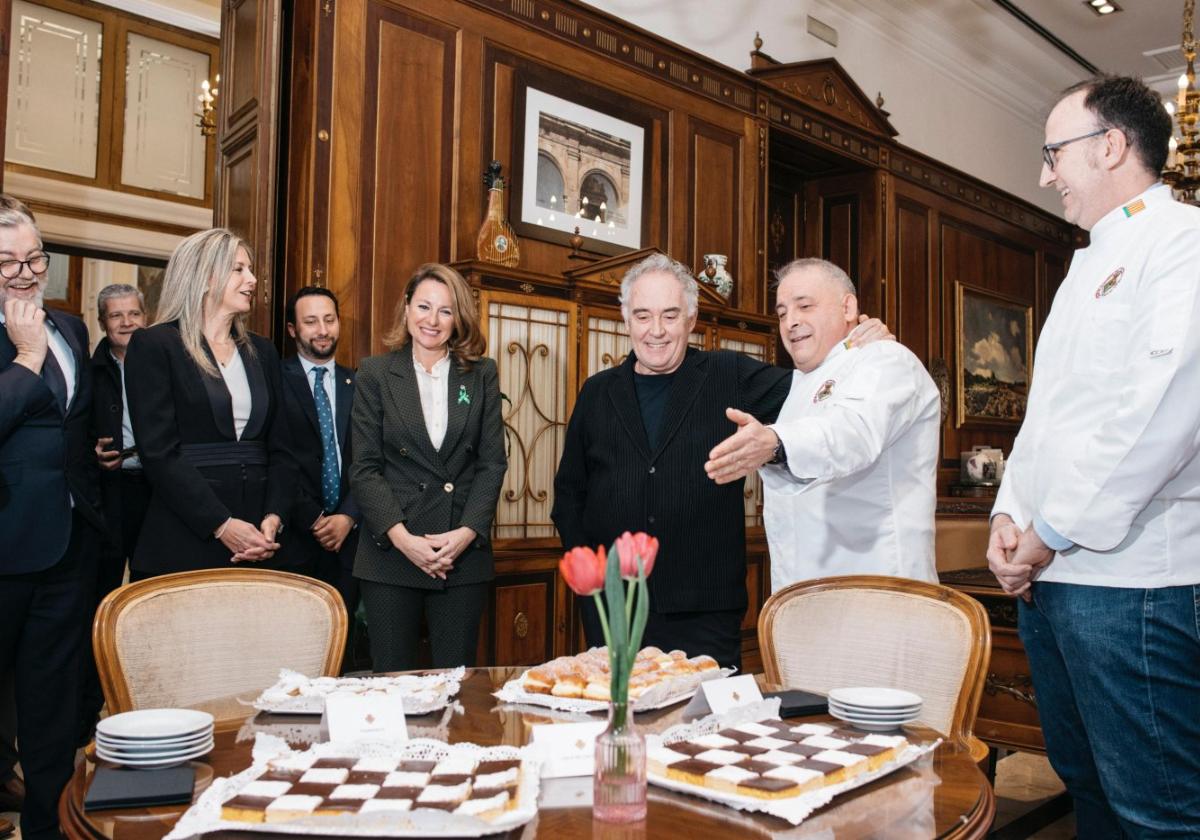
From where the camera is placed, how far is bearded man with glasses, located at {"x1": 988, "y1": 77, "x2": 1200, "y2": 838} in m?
1.75

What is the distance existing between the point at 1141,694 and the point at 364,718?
129 centimetres

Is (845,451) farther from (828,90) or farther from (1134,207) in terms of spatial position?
(828,90)

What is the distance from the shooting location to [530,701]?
5.80ft

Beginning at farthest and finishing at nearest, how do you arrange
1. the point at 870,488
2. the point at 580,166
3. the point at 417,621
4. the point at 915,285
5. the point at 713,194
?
the point at 915,285
the point at 713,194
the point at 580,166
the point at 417,621
the point at 870,488

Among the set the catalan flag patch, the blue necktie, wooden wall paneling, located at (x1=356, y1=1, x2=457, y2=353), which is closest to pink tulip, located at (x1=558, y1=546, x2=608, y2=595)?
the catalan flag patch

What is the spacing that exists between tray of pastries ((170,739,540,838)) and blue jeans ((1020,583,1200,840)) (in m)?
1.06

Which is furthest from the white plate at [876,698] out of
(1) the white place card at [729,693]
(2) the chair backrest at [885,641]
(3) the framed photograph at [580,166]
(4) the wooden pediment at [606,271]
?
(3) the framed photograph at [580,166]

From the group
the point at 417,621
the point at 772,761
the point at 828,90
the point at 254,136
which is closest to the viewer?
the point at 772,761

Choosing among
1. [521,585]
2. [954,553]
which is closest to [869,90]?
[954,553]

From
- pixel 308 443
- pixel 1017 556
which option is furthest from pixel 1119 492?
pixel 308 443

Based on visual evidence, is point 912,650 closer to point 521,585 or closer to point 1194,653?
point 1194,653

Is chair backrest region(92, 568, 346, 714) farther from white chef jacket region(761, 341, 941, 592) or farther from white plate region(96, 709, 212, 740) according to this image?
→ white chef jacket region(761, 341, 941, 592)

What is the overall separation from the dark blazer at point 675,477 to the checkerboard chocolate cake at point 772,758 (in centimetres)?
116

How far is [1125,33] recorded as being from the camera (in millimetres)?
8688
